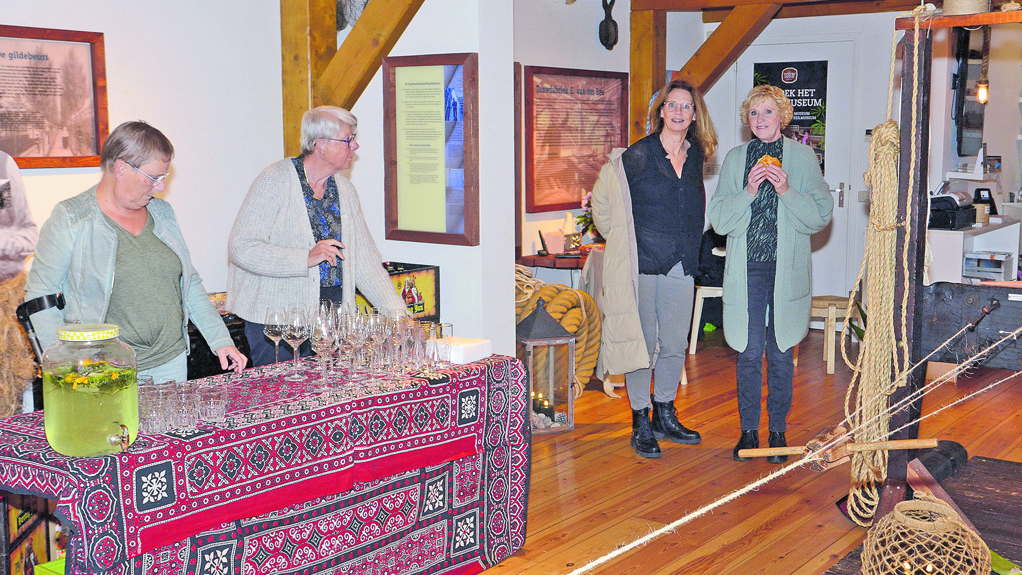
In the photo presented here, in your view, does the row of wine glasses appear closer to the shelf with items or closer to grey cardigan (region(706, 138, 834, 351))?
grey cardigan (region(706, 138, 834, 351))

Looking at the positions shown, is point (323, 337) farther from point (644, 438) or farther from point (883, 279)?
point (644, 438)

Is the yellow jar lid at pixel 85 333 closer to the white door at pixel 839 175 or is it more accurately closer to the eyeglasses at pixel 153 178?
the eyeglasses at pixel 153 178

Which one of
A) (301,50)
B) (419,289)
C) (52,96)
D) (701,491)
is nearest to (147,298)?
(52,96)

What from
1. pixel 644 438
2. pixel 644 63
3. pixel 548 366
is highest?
pixel 644 63

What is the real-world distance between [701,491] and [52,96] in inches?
120

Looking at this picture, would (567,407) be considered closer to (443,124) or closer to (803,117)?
(443,124)

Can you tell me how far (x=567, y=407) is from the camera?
5.04 m

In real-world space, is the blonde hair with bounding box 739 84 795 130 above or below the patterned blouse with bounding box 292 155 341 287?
above

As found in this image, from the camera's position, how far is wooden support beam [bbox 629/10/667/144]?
24.1 feet

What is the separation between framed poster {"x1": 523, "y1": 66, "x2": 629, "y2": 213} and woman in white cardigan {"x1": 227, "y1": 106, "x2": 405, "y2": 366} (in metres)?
3.15

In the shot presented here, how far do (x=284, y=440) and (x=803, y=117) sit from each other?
6.46 m

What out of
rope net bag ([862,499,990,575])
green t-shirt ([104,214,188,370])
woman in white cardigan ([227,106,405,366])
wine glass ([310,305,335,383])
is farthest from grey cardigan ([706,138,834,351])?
green t-shirt ([104,214,188,370])

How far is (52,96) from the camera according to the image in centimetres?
398

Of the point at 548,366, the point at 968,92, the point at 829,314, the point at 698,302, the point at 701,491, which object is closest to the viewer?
the point at 701,491
